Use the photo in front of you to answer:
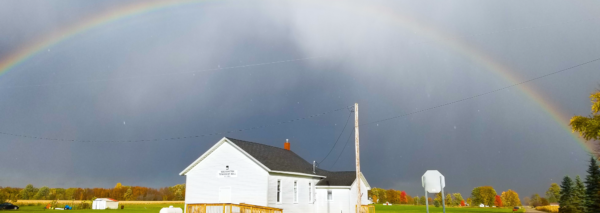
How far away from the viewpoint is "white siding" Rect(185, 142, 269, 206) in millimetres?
29828

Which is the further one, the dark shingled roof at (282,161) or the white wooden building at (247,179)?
the dark shingled roof at (282,161)

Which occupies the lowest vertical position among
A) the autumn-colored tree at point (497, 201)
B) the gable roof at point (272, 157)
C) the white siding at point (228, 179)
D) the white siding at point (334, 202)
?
the autumn-colored tree at point (497, 201)

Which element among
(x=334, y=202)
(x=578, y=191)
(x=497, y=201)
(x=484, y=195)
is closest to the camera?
(x=334, y=202)

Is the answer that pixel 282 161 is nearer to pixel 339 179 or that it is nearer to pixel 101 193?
pixel 339 179

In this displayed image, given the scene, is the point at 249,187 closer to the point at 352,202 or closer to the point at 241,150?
the point at 241,150

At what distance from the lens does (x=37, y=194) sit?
131125 millimetres

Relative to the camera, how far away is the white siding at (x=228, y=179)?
1174 inches

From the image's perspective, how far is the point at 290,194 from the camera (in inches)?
1284

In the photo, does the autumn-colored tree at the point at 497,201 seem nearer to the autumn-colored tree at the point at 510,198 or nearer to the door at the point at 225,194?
the autumn-colored tree at the point at 510,198

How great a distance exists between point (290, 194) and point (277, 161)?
2.90 metres

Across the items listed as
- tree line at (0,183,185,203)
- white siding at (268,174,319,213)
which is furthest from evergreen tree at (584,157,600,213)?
tree line at (0,183,185,203)

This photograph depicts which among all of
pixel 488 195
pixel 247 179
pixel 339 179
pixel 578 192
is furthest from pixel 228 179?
pixel 488 195

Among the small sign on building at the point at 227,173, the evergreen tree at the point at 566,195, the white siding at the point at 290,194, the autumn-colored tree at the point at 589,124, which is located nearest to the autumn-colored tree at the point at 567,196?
the evergreen tree at the point at 566,195

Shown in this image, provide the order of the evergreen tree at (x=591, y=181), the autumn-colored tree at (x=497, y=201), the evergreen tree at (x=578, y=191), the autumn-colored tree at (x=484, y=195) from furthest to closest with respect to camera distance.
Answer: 1. the autumn-colored tree at (x=497, y=201)
2. the autumn-colored tree at (x=484, y=195)
3. the evergreen tree at (x=578, y=191)
4. the evergreen tree at (x=591, y=181)
